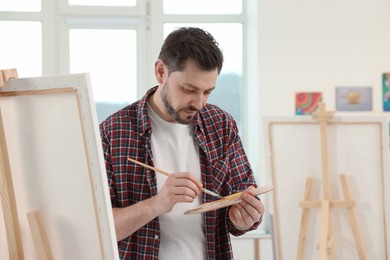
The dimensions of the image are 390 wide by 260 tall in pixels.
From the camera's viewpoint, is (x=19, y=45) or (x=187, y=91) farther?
(x=19, y=45)

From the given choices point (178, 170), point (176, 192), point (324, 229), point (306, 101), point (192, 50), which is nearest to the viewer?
point (176, 192)

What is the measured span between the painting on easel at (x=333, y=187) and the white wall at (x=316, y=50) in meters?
1.13

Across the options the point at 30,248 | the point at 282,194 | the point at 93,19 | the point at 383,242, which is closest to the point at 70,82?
the point at 30,248

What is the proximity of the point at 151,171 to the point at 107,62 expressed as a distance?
2.93 metres

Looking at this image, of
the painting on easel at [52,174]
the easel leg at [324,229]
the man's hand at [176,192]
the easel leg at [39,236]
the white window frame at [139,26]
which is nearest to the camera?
the painting on easel at [52,174]

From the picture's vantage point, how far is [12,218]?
4.88 feet

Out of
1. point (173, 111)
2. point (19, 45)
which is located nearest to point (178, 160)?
point (173, 111)

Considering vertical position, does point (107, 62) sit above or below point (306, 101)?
above

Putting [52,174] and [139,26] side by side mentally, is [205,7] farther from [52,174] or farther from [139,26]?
[52,174]

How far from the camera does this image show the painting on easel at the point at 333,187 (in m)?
3.08

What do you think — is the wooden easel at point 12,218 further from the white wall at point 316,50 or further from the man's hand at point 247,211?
the white wall at point 316,50

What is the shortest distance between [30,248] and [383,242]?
210 cm

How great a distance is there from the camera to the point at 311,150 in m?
3.15

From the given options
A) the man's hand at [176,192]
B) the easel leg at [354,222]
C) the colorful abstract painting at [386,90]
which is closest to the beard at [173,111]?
the man's hand at [176,192]
